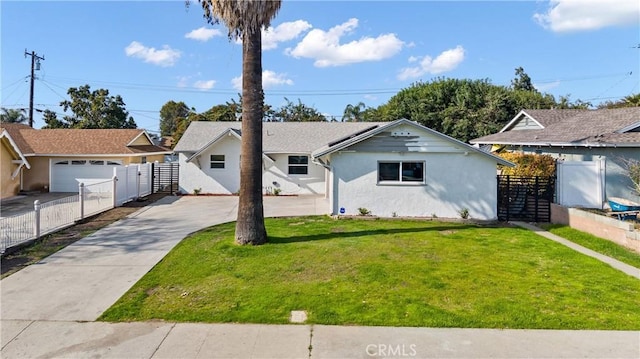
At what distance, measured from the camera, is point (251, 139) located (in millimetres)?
10281

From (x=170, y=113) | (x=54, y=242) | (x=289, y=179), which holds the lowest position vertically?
(x=54, y=242)

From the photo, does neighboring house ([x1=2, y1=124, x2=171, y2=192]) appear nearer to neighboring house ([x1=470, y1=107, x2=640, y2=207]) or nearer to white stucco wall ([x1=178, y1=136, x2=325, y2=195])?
white stucco wall ([x1=178, y1=136, x2=325, y2=195])

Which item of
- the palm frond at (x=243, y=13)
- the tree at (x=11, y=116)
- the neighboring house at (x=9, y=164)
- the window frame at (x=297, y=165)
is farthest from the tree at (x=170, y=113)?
the palm frond at (x=243, y=13)

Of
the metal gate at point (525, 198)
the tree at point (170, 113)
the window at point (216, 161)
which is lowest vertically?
the metal gate at point (525, 198)

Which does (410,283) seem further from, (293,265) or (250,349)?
(250,349)

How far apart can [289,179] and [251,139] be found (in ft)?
43.2

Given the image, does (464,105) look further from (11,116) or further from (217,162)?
(11,116)

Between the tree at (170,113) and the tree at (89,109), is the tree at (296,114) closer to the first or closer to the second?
the tree at (89,109)

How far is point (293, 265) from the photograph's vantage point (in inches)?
348

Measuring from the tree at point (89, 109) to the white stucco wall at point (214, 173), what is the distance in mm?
27654

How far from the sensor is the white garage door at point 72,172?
23469 mm

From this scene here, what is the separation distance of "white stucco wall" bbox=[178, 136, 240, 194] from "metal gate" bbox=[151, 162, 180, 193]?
1.50 meters

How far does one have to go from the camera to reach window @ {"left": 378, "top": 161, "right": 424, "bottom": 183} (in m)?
15.1

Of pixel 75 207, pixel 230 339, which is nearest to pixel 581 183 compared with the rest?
pixel 230 339
